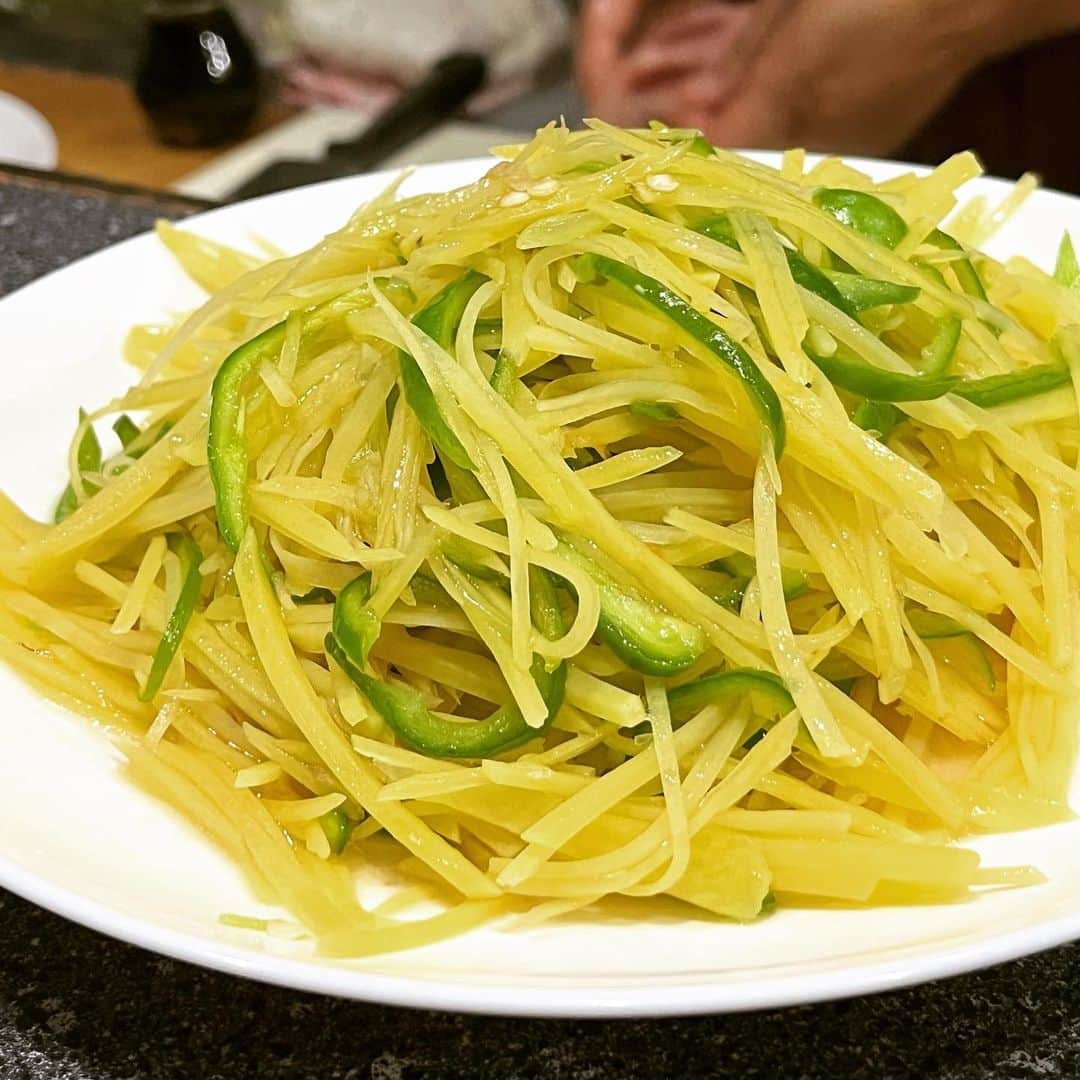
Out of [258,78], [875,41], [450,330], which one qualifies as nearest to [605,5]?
[875,41]

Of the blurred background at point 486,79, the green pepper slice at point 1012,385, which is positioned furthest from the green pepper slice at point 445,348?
the blurred background at point 486,79

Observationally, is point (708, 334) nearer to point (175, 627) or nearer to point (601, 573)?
point (601, 573)

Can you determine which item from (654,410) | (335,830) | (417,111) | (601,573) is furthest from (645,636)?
(417,111)

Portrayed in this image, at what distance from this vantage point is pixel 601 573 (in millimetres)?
1066

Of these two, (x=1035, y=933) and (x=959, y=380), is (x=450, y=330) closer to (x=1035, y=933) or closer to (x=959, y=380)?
(x=959, y=380)

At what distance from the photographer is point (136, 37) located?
4918mm

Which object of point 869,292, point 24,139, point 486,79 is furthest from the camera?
point 486,79

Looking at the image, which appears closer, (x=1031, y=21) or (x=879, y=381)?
(x=879, y=381)

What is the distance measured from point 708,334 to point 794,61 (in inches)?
91.7

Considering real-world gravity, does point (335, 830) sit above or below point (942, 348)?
below

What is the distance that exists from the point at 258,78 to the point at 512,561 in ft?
11.9

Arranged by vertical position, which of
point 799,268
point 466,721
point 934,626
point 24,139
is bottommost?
point 934,626

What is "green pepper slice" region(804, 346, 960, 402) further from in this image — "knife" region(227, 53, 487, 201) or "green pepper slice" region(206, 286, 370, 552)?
"knife" region(227, 53, 487, 201)

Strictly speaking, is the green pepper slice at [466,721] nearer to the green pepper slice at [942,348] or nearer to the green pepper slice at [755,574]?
the green pepper slice at [755,574]
